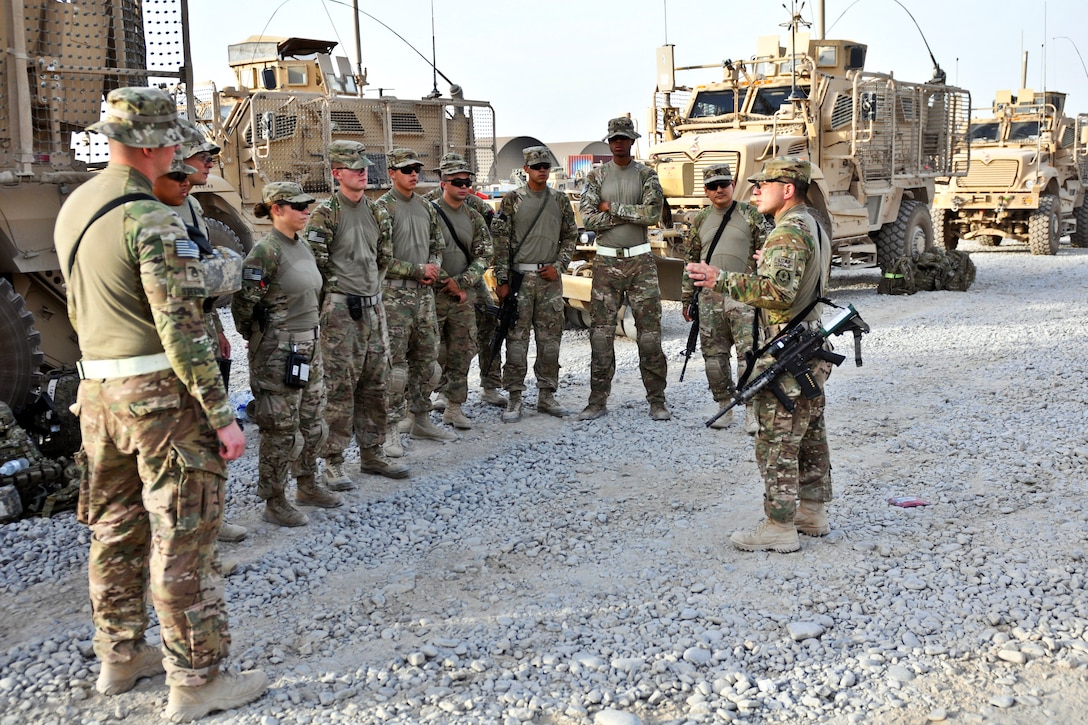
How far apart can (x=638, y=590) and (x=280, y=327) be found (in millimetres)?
2004

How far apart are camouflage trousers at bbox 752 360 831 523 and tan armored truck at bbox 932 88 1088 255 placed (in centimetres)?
1244

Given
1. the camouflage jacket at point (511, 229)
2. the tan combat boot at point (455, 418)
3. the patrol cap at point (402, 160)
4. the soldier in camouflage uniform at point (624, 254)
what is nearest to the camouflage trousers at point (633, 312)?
the soldier in camouflage uniform at point (624, 254)

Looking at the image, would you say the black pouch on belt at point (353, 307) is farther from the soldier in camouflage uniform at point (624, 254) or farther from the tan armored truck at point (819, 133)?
the tan armored truck at point (819, 133)

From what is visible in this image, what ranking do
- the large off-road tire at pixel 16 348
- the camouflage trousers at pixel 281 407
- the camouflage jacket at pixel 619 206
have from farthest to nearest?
the camouflage jacket at pixel 619 206
the large off-road tire at pixel 16 348
the camouflage trousers at pixel 281 407

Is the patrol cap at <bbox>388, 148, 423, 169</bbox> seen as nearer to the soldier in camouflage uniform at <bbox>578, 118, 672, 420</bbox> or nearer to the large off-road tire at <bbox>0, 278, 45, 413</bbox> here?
the soldier in camouflage uniform at <bbox>578, 118, 672, 420</bbox>

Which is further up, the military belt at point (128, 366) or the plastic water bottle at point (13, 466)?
the military belt at point (128, 366)

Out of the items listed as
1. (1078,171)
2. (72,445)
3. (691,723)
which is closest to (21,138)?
(72,445)

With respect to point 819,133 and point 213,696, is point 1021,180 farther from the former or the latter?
point 213,696

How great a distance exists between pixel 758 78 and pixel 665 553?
374 inches

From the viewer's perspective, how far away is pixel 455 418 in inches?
270

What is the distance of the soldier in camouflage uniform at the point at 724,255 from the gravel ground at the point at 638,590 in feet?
1.73

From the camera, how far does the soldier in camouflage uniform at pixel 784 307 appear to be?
14.0 feet

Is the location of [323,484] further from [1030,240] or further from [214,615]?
[1030,240]

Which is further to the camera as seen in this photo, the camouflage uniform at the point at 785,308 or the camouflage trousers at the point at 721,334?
the camouflage trousers at the point at 721,334
